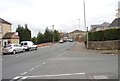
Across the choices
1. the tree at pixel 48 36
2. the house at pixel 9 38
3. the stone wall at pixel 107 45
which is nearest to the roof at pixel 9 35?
the house at pixel 9 38

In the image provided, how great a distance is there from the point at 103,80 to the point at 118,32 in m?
28.9

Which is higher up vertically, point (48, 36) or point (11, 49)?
point (48, 36)

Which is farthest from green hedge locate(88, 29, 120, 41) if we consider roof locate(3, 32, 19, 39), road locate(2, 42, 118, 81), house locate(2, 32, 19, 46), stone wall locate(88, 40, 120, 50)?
roof locate(3, 32, 19, 39)

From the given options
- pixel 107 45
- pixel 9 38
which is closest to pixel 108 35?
pixel 107 45

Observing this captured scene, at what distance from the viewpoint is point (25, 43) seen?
53.2m

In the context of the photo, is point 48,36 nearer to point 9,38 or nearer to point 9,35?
point 9,35

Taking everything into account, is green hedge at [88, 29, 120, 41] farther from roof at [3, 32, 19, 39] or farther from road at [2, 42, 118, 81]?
roof at [3, 32, 19, 39]

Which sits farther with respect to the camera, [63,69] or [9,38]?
[9,38]

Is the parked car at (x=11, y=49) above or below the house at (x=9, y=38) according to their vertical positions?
below

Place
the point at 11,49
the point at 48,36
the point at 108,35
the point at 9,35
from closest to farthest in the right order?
the point at 108,35
the point at 11,49
the point at 9,35
the point at 48,36

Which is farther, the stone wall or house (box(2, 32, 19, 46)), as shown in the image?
house (box(2, 32, 19, 46))


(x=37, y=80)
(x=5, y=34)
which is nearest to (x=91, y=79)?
(x=37, y=80)

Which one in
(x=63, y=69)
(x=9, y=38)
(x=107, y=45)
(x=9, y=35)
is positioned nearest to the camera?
(x=63, y=69)

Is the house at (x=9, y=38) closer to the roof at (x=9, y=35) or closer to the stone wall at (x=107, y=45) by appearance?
the roof at (x=9, y=35)
